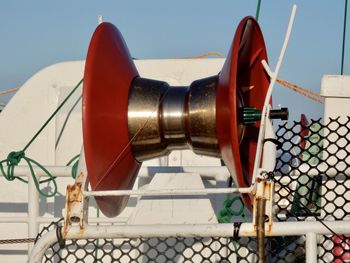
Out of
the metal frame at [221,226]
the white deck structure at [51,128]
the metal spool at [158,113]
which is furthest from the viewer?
the white deck structure at [51,128]

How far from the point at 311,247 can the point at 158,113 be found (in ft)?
A: 2.38

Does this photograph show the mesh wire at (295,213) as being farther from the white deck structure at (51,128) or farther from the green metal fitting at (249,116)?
the white deck structure at (51,128)

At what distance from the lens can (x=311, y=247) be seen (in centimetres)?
187

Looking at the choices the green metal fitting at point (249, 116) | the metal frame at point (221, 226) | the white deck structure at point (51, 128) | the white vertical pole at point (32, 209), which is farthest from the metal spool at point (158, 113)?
the white deck structure at point (51, 128)

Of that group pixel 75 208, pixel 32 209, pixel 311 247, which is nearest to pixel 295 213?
pixel 311 247

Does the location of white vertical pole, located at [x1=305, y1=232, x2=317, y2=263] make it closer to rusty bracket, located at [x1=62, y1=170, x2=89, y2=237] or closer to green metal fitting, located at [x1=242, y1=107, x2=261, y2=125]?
green metal fitting, located at [x1=242, y1=107, x2=261, y2=125]

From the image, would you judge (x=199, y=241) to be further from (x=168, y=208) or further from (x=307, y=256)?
(x=307, y=256)

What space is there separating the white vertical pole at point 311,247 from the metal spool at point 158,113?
0.25 metres

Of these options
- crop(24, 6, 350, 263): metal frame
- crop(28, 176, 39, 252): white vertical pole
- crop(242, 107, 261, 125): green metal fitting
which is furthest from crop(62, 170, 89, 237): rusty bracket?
crop(28, 176, 39, 252): white vertical pole

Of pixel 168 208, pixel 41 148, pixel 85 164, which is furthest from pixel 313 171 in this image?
pixel 41 148

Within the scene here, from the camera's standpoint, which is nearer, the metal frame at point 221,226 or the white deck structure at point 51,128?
the metal frame at point 221,226

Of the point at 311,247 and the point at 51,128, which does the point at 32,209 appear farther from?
the point at 311,247

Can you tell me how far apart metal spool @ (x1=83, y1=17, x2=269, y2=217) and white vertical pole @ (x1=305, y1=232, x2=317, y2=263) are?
25cm

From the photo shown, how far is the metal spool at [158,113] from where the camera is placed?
79.0 inches
